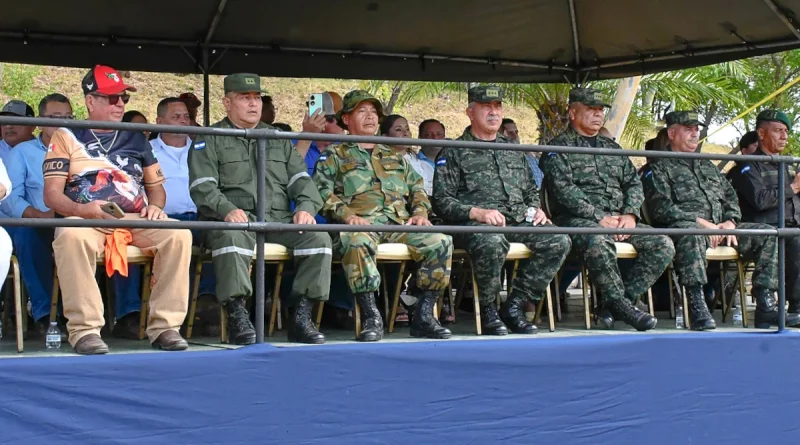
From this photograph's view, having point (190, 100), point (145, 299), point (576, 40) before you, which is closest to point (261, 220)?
point (145, 299)

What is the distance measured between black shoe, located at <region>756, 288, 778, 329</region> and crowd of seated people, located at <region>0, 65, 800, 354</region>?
13 mm

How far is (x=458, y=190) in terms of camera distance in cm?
617

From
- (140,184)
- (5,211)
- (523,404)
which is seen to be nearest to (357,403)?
(523,404)

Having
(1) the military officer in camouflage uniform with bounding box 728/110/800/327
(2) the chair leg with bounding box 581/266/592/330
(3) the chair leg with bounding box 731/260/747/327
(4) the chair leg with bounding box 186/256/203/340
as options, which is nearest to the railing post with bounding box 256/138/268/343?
(4) the chair leg with bounding box 186/256/203/340

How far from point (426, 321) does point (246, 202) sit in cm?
113

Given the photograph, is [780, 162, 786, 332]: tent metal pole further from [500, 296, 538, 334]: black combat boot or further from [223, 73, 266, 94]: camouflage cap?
[223, 73, 266, 94]: camouflage cap

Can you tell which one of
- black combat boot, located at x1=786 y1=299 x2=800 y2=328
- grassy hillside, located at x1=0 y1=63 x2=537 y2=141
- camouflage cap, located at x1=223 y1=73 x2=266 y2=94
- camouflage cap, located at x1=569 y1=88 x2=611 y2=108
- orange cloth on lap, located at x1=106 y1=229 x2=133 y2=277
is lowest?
black combat boot, located at x1=786 y1=299 x2=800 y2=328

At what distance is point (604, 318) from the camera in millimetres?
6055

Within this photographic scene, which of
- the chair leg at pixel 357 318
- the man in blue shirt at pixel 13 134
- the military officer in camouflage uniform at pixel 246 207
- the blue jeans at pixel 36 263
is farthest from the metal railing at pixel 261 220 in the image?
the man in blue shirt at pixel 13 134

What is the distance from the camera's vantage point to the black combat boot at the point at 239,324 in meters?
4.68

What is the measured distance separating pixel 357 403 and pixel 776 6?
15.6 ft

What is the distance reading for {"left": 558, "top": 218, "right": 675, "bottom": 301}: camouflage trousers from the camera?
5.93 metres

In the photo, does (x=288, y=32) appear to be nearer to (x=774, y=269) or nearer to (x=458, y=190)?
(x=458, y=190)

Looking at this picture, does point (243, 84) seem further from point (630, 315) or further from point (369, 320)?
point (630, 315)
